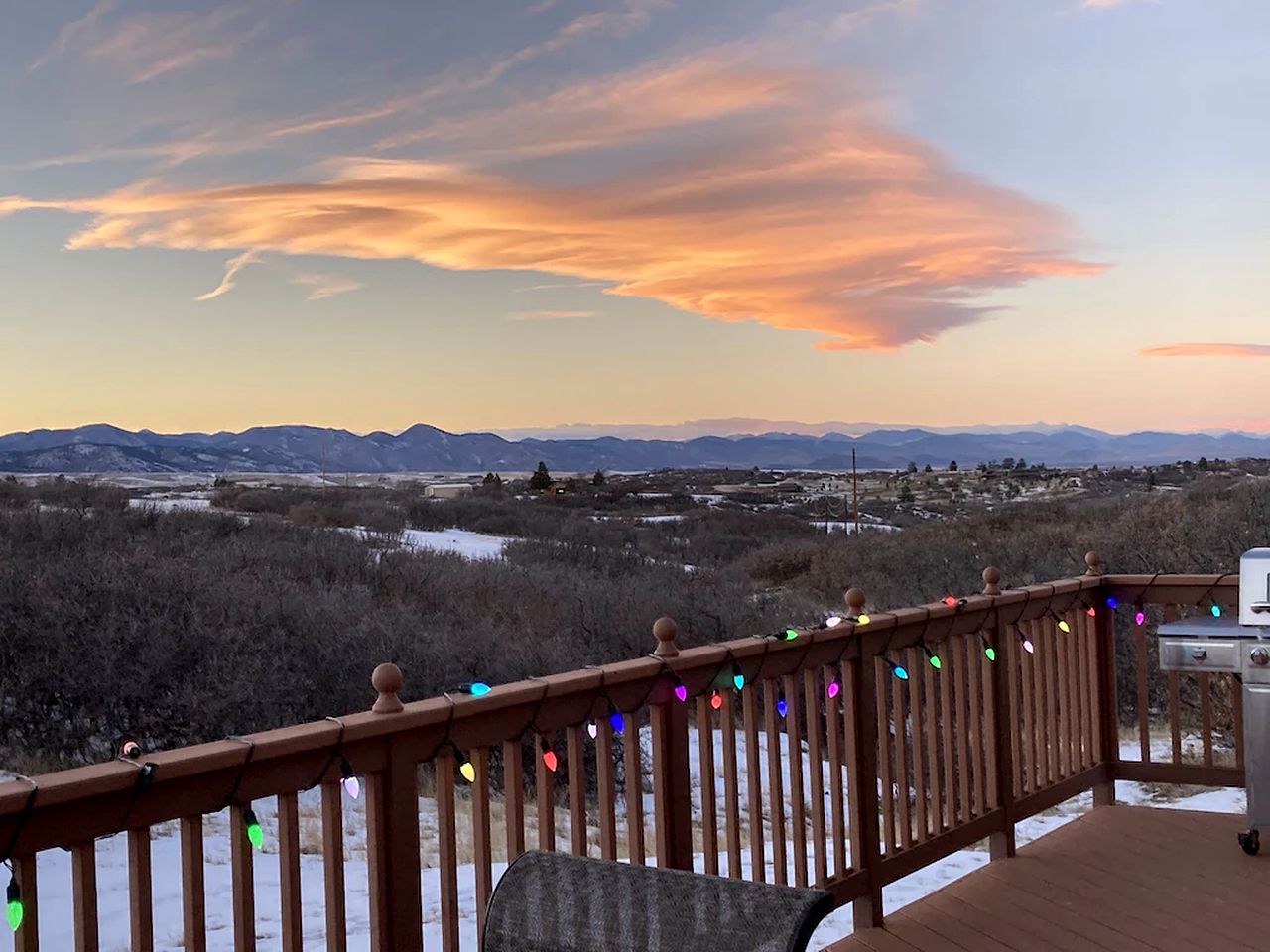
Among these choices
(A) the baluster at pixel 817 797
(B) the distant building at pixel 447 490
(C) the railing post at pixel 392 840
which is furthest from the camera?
(B) the distant building at pixel 447 490

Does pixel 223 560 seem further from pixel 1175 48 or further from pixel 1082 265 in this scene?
pixel 1082 265

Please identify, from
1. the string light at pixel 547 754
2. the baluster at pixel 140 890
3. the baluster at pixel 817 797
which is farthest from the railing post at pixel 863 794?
the baluster at pixel 140 890

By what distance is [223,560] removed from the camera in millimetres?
10633

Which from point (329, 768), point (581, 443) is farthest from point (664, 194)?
Result: point (581, 443)

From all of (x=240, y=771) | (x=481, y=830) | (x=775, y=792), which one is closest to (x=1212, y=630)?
(x=775, y=792)

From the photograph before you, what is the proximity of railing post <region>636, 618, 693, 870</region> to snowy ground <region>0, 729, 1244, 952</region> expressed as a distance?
107 cm

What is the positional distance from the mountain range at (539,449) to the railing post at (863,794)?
17515mm

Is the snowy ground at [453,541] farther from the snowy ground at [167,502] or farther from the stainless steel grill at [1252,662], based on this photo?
the stainless steel grill at [1252,662]

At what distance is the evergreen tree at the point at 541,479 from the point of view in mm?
34109

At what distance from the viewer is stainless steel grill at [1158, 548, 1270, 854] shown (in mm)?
3861

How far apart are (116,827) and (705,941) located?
3.17 feet

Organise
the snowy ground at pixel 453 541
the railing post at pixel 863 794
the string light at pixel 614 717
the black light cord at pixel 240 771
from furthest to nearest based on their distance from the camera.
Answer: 1. the snowy ground at pixel 453 541
2. the railing post at pixel 863 794
3. the string light at pixel 614 717
4. the black light cord at pixel 240 771

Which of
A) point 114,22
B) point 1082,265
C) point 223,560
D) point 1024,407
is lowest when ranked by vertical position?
point 223,560

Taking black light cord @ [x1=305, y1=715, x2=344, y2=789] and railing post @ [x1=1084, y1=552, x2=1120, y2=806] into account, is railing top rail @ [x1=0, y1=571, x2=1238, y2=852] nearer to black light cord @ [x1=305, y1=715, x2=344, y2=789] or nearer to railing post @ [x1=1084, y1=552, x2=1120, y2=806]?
black light cord @ [x1=305, y1=715, x2=344, y2=789]
